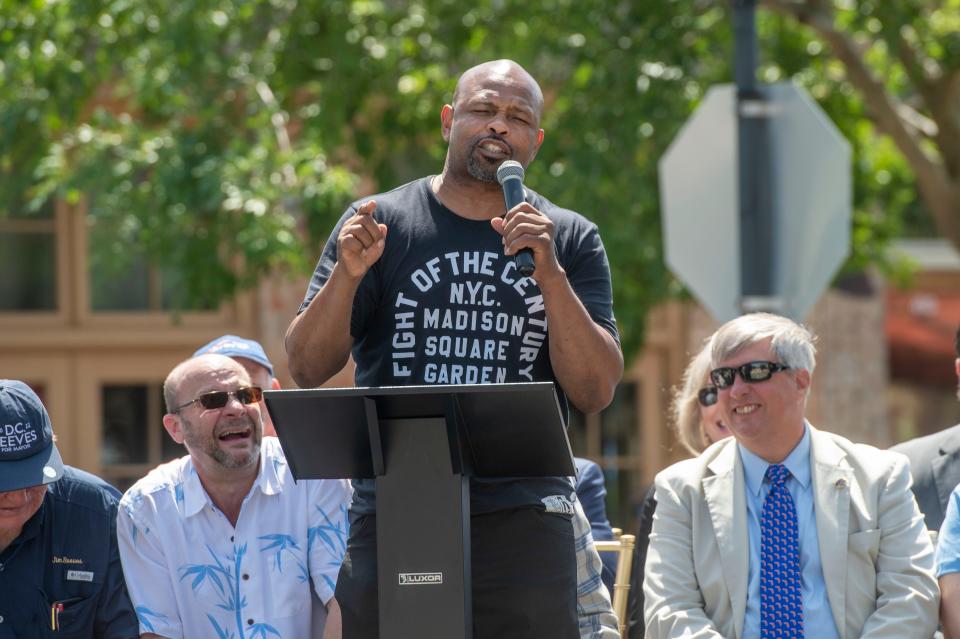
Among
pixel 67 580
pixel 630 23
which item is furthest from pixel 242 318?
pixel 67 580

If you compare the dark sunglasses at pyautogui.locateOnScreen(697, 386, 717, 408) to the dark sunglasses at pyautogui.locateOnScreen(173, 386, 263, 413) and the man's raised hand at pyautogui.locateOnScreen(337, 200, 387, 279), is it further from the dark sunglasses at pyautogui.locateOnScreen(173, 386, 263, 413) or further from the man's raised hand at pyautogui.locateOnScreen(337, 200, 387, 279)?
the man's raised hand at pyautogui.locateOnScreen(337, 200, 387, 279)

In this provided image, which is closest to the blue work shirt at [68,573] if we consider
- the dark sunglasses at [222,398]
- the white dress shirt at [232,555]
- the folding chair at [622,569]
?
the white dress shirt at [232,555]

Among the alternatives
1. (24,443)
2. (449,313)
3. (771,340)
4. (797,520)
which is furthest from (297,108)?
(449,313)

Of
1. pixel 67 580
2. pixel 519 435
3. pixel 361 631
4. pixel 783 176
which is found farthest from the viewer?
pixel 783 176

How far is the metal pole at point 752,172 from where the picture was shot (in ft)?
21.9

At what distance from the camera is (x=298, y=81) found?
388 inches

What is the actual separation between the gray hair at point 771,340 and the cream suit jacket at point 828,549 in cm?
26

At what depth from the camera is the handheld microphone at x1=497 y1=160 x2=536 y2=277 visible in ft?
10.8

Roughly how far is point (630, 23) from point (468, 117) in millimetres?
6175

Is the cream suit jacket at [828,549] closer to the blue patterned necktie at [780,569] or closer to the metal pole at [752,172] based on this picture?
the blue patterned necktie at [780,569]

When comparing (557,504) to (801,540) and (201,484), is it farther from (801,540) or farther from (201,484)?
(201,484)

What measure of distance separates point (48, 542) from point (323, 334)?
162 cm

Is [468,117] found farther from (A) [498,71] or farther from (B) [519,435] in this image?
(B) [519,435]

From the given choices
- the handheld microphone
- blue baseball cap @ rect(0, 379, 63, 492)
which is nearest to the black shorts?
the handheld microphone
